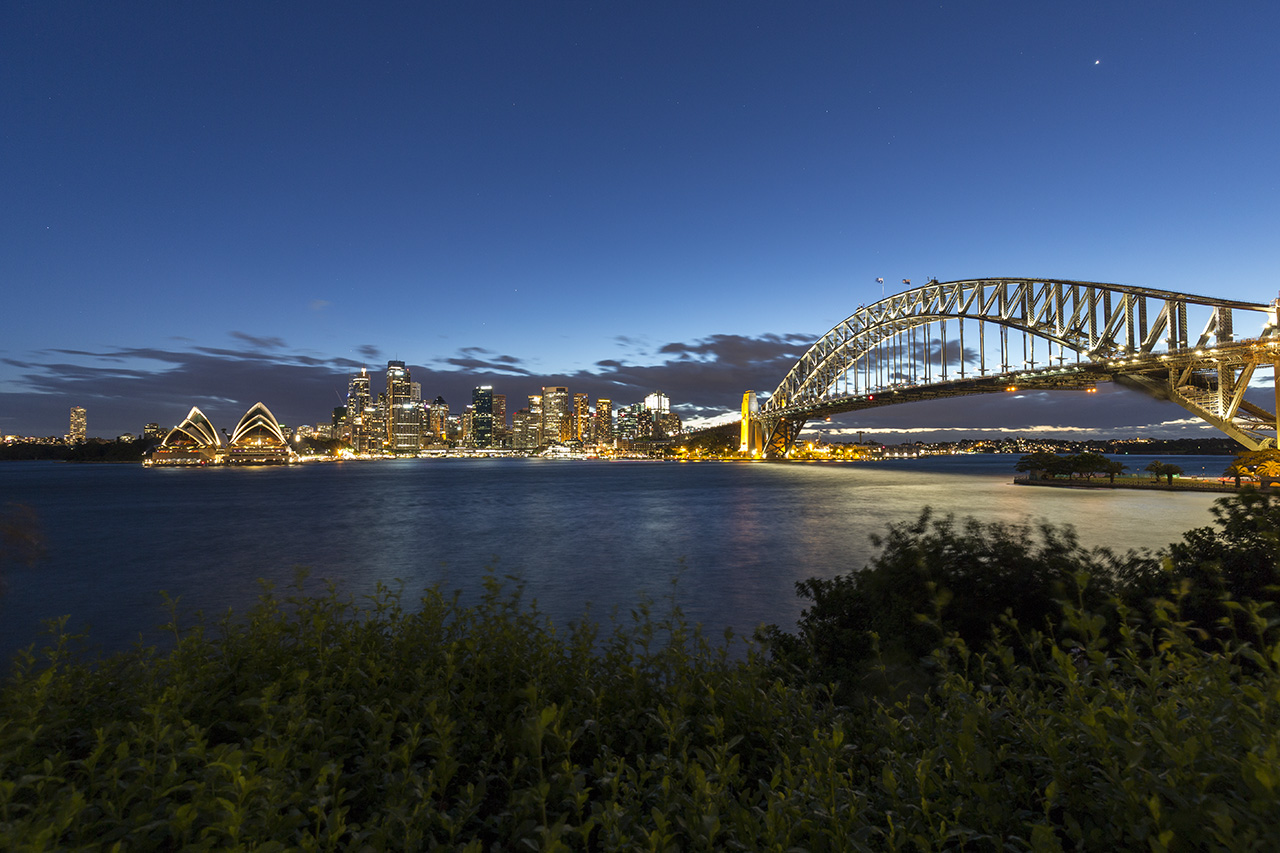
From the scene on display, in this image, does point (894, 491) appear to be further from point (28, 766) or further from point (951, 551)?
point (28, 766)

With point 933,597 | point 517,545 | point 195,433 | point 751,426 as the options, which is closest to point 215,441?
point 195,433

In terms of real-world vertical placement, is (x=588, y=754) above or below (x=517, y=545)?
above

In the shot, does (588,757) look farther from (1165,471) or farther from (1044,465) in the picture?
(1044,465)

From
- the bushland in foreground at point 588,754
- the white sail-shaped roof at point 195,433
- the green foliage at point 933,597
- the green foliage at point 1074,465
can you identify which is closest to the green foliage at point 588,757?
the bushland in foreground at point 588,754

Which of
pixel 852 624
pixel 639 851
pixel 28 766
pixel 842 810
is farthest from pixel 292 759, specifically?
pixel 852 624

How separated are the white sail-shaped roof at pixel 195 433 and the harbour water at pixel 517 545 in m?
95.7

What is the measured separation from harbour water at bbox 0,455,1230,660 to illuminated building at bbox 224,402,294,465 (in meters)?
98.3

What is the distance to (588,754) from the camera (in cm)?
375

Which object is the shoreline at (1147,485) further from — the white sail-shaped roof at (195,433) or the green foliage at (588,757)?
the white sail-shaped roof at (195,433)

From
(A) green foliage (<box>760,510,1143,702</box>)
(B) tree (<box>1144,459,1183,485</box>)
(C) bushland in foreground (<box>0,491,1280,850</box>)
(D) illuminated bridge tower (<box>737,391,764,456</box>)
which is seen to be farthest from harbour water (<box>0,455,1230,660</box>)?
(D) illuminated bridge tower (<box>737,391,764,456</box>)

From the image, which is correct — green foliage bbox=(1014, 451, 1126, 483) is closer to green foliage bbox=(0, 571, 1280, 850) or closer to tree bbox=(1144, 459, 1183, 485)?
tree bbox=(1144, 459, 1183, 485)

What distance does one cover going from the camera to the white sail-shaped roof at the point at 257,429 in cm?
14000

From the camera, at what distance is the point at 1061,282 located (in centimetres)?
5391

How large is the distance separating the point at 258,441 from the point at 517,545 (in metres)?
151
